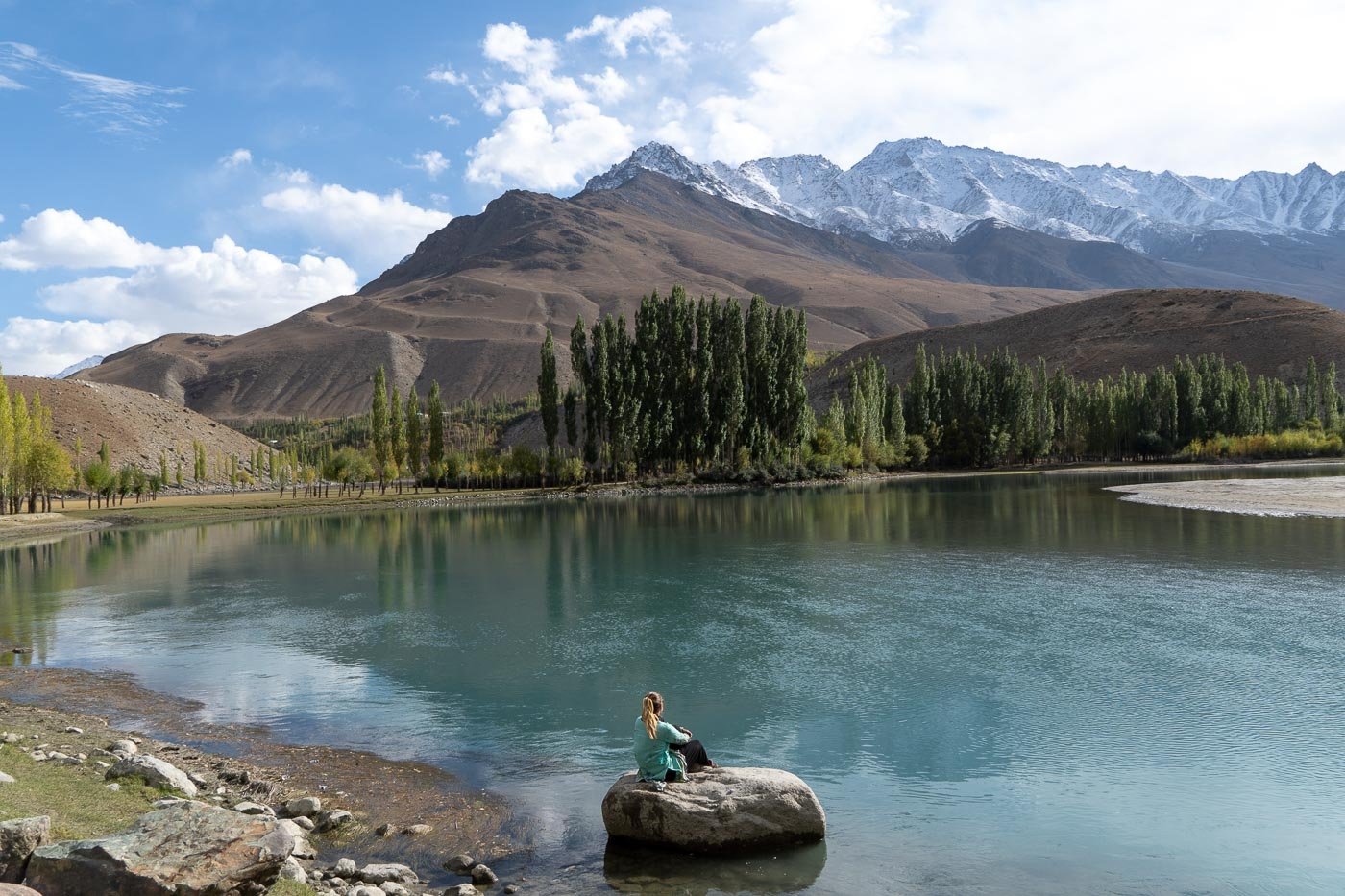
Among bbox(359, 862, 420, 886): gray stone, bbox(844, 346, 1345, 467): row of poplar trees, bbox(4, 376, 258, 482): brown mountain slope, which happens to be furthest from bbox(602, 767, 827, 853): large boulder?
bbox(4, 376, 258, 482): brown mountain slope

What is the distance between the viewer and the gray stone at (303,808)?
15.5 m

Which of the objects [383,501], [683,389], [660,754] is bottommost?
[660,754]

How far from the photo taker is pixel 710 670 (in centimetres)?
2628

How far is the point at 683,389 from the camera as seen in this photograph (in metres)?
111

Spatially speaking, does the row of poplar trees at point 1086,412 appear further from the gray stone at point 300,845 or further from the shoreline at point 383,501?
the gray stone at point 300,845

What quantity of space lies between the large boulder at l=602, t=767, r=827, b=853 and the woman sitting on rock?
189 mm

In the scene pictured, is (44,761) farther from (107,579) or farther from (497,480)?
(497,480)

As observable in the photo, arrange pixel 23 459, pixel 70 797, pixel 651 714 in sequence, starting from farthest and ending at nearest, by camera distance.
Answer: pixel 23 459, pixel 651 714, pixel 70 797

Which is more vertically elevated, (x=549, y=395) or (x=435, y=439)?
(x=549, y=395)

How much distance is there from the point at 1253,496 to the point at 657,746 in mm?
75761

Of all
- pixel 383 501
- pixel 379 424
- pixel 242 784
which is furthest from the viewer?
pixel 379 424

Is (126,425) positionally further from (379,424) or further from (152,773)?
(152,773)

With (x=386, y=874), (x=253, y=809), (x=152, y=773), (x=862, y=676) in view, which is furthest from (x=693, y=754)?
(x=862, y=676)

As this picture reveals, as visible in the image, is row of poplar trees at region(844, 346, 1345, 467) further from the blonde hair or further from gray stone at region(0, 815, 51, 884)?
gray stone at region(0, 815, 51, 884)
